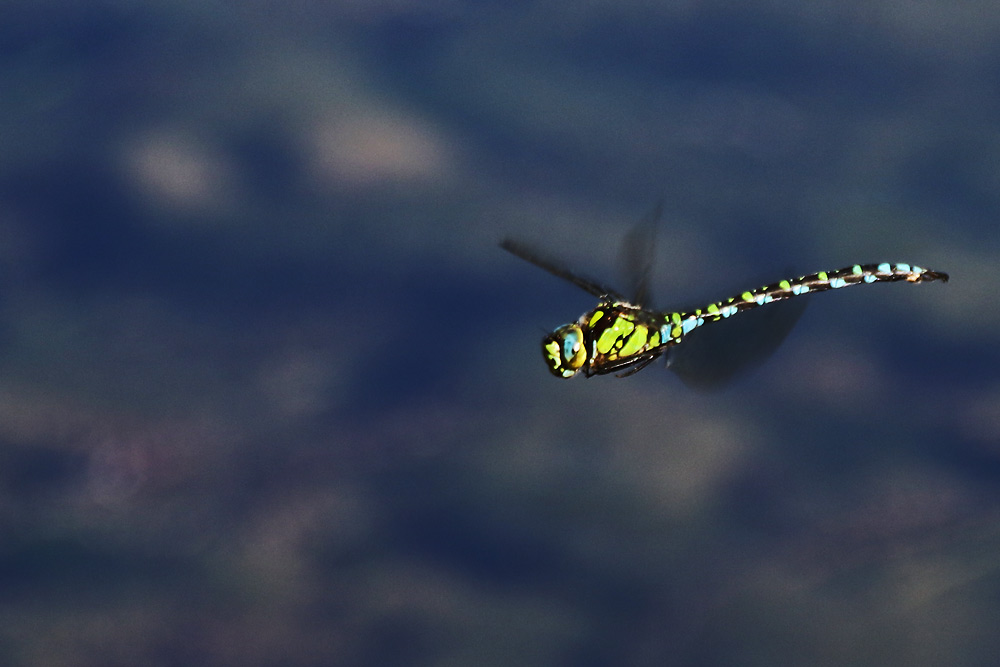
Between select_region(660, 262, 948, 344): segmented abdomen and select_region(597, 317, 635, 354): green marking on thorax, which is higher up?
select_region(660, 262, 948, 344): segmented abdomen

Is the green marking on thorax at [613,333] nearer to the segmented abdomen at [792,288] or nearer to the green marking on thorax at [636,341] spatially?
the green marking on thorax at [636,341]

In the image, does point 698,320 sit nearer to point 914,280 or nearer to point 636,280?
point 636,280

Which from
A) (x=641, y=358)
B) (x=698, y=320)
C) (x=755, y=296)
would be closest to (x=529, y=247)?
(x=641, y=358)

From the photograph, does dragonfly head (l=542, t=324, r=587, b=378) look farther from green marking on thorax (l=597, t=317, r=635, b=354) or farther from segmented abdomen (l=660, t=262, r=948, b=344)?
segmented abdomen (l=660, t=262, r=948, b=344)

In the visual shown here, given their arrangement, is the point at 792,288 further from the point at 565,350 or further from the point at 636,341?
the point at 565,350

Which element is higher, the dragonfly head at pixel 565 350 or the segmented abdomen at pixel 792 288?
the segmented abdomen at pixel 792 288
